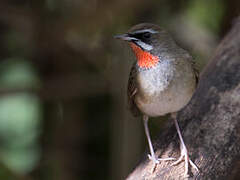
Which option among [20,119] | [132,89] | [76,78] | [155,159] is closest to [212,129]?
[155,159]

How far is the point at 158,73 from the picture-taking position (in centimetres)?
447

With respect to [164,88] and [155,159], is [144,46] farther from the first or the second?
[155,159]

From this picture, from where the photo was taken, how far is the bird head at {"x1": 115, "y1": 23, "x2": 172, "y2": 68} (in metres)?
4.54

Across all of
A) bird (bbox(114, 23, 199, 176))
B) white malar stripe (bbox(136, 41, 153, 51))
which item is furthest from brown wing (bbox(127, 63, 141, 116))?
white malar stripe (bbox(136, 41, 153, 51))

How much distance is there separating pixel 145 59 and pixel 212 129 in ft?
Answer: 2.92

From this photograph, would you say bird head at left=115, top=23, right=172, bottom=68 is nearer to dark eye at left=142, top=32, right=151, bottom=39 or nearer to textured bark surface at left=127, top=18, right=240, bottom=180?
dark eye at left=142, top=32, right=151, bottom=39

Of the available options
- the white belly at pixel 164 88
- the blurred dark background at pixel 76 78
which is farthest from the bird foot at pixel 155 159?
the blurred dark background at pixel 76 78

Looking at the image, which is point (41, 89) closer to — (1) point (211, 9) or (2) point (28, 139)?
(2) point (28, 139)

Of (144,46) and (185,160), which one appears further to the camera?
(144,46)

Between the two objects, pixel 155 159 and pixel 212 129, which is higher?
pixel 212 129

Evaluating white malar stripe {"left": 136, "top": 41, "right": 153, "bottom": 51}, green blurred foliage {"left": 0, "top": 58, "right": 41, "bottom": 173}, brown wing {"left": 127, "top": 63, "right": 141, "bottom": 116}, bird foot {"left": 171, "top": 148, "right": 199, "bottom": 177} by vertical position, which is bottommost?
green blurred foliage {"left": 0, "top": 58, "right": 41, "bottom": 173}

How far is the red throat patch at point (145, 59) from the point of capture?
14.9 ft

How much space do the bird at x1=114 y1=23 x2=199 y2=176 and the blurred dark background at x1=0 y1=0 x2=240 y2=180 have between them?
201cm

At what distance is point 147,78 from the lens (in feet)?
14.8
